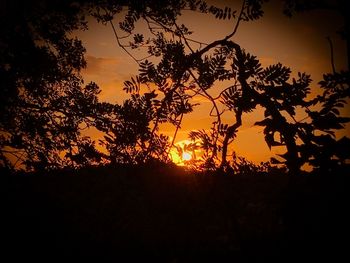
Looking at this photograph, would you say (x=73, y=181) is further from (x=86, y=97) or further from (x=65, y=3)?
(x=65, y=3)

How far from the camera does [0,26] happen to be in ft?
19.6

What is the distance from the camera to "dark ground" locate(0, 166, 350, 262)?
7398 mm

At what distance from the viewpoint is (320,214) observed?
8.85 ft

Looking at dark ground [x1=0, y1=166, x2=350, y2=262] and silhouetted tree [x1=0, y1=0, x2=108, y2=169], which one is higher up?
silhouetted tree [x1=0, y1=0, x2=108, y2=169]

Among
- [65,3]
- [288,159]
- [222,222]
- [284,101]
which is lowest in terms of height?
[222,222]

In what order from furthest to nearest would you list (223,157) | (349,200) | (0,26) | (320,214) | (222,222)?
(222,222) < (0,26) < (223,157) < (320,214) < (349,200)

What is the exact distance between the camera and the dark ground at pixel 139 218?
24.3 feet

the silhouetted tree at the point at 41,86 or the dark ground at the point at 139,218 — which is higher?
the silhouetted tree at the point at 41,86

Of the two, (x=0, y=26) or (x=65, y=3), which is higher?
(x=65, y=3)

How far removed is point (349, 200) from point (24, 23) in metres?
6.82

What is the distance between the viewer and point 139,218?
984 cm

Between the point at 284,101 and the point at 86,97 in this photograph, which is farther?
the point at 86,97

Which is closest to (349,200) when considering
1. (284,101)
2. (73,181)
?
(284,101)

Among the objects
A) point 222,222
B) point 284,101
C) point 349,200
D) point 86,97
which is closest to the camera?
point 349,200
